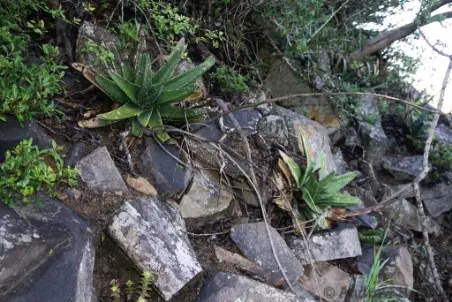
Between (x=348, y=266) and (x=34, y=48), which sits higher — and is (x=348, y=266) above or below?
below

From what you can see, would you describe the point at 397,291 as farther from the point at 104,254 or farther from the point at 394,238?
the point at 104,254

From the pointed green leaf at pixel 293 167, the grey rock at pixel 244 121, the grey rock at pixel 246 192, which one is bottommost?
the grey rock at pixel 246 192

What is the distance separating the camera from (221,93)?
418 centimetres

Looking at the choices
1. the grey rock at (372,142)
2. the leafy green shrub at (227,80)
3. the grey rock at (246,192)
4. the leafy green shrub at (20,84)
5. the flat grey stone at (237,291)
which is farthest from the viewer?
the grey rock at (372,142)

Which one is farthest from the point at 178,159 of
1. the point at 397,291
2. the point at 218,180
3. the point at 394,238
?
the point at 394,238

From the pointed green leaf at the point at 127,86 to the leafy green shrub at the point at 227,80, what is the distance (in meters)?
1.27

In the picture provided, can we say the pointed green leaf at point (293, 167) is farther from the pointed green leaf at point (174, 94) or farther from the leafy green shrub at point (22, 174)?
the leafy green shrub at point (22, 174)

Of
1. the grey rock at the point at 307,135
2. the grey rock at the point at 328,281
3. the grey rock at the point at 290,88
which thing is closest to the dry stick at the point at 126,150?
the grey rock at the point at 328,281

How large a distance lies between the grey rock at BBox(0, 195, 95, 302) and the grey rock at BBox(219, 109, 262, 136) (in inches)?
61.9

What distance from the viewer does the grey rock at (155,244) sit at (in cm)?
247

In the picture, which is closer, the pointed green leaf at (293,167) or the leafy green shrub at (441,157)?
the pointed green leaf at (293,167)

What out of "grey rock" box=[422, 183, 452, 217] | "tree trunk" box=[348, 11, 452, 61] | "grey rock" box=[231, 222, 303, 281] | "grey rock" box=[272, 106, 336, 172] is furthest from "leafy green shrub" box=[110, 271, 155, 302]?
"tree trunk" box=[348, 11, 452, 61]

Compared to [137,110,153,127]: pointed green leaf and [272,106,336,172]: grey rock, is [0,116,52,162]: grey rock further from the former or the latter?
[272,106,336,172]: grey rock

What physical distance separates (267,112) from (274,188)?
1.00 meters
